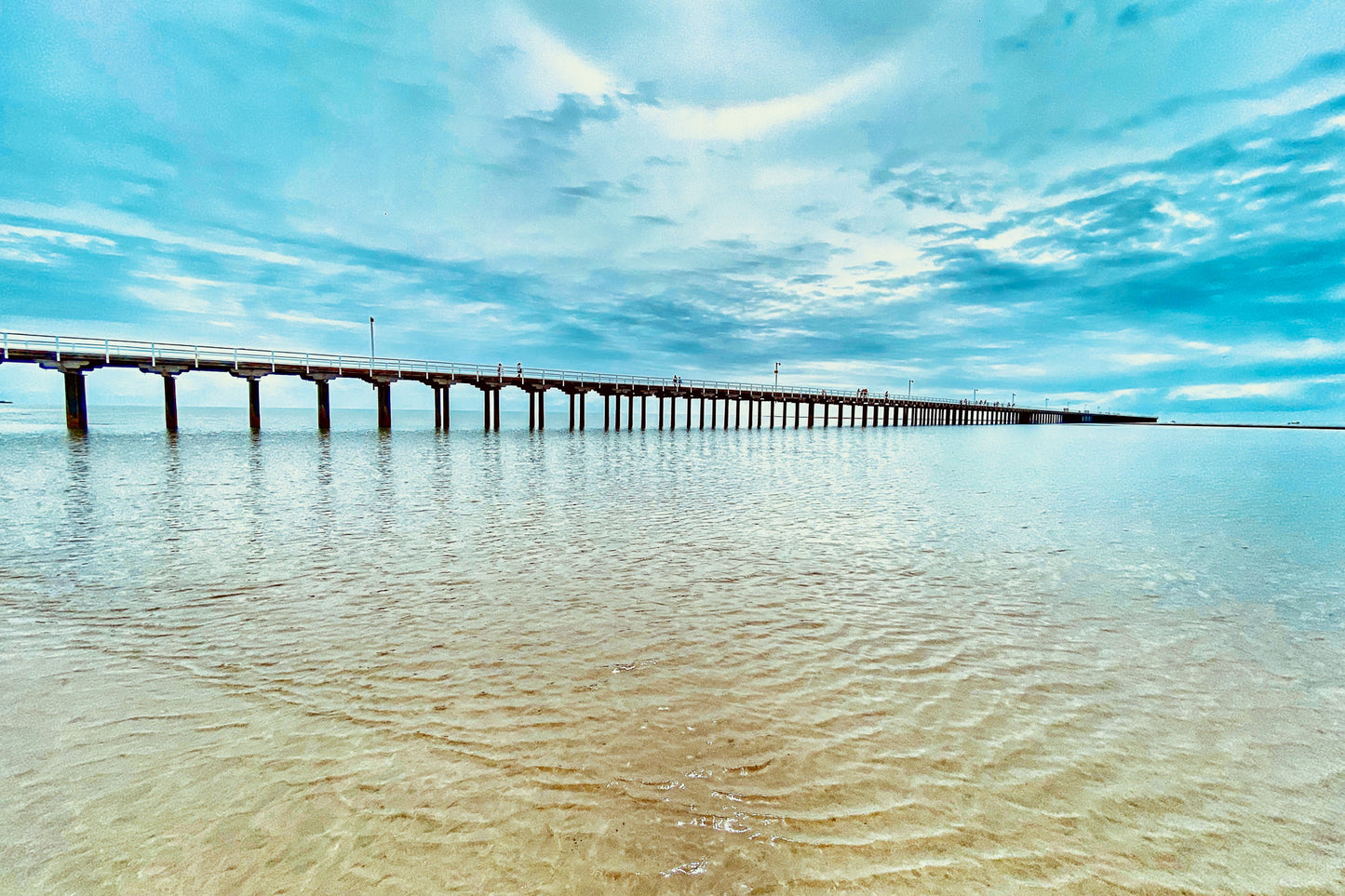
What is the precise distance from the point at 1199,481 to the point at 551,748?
2886 centimetres

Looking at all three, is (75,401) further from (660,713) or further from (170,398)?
(660,713)

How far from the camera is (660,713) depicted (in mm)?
4441

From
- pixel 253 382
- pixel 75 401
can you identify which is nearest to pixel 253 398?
pixel 253 382

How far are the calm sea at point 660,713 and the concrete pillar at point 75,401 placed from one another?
35.8 meters

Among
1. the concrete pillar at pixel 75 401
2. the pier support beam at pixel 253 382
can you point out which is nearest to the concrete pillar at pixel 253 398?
the pier support beam at pixel 253 382

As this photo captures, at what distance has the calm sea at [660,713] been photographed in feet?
9.72

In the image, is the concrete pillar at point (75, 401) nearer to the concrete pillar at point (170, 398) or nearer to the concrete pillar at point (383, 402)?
the concrete pillar at point (170, 398)

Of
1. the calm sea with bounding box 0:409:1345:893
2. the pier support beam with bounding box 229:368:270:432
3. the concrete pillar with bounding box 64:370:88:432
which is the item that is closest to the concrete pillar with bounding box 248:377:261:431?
the pier support beam with bounding box 229:368:270:432

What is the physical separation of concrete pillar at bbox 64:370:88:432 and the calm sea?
35850mm

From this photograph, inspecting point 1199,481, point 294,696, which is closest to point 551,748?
point 294,696

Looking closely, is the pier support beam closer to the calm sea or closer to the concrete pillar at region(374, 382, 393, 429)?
the concrete pillar at region(374, 382, 393, 429)

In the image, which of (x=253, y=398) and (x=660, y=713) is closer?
(x=660, y=713)

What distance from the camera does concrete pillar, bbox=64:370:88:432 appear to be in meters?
36.1

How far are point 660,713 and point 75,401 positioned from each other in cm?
5030
